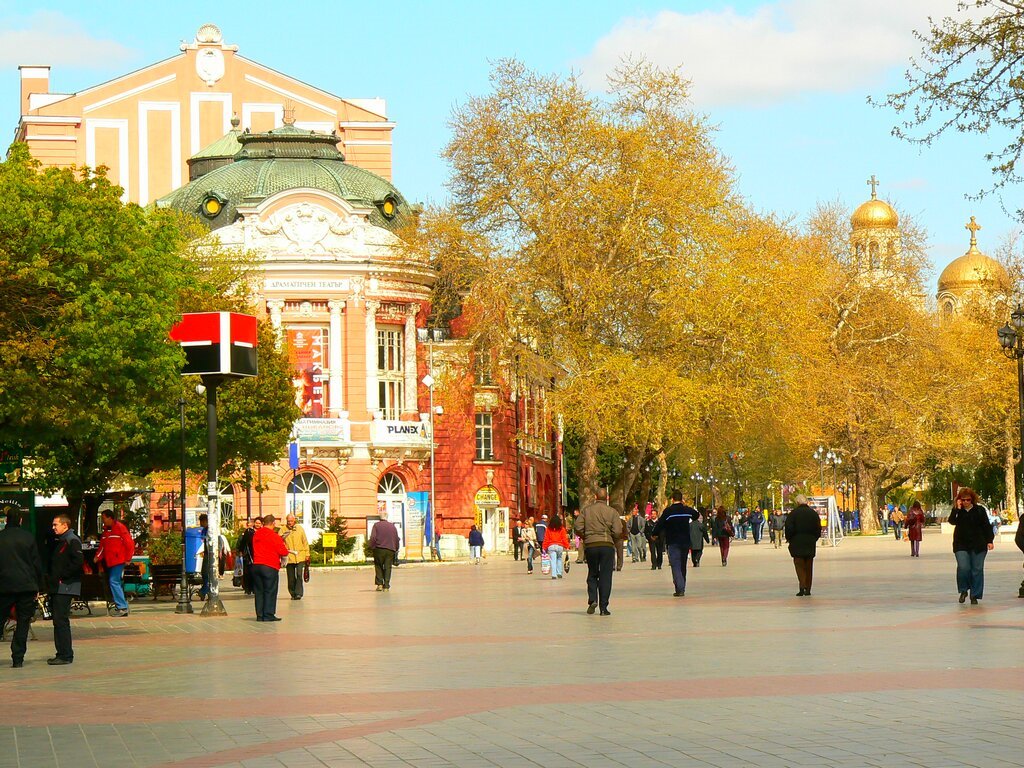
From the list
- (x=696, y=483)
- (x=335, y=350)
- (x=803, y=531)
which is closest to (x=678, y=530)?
(x=803, y=531)

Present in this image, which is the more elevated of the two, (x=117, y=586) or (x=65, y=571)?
(x=65, y=571)

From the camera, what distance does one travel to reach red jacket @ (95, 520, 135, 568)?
3041cm

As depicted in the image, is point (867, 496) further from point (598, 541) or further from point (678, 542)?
point (598, 541)

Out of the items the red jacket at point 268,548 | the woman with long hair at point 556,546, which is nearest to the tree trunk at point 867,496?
the woman with long hair at point 556,546

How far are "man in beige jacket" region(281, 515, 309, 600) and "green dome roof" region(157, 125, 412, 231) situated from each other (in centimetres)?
3567

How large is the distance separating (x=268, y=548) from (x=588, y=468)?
31.7 meters

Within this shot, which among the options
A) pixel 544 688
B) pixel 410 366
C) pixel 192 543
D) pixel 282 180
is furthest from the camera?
pixel 410 366

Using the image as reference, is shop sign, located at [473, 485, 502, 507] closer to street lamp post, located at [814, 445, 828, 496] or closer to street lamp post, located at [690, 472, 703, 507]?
street lamp post, located at [814, 445, 828, 496]

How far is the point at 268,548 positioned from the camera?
2745cm

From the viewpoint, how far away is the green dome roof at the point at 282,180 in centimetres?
7031

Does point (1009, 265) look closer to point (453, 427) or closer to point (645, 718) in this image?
point (453, 427)

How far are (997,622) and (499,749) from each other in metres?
11.8

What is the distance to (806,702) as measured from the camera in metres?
13.3

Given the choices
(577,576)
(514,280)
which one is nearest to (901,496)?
(514,280)
